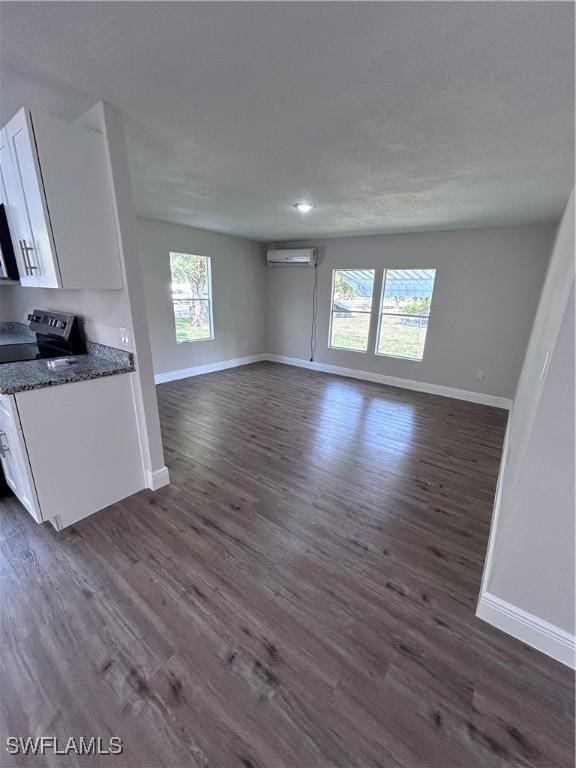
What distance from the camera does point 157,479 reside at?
2508 millimetres

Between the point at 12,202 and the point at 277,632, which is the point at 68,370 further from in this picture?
the point at 277,632

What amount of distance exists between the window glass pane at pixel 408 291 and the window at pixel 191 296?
305 cm

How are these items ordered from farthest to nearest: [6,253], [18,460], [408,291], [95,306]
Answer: [408,291], [95,306], [6,253], [18,460]

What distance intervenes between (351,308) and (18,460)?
505cm

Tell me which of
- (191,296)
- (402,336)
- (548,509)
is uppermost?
(191,296)

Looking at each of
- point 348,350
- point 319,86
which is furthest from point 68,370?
point 348,350

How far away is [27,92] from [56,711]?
9.18ft

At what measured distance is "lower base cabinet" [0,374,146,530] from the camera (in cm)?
186

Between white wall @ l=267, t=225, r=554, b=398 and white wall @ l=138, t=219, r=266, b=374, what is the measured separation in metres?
1.50

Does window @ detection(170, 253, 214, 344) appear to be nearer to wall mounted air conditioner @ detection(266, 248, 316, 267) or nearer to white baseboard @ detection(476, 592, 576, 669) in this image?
wall mounted air conditioner @ detection(266, 248, 316, 267)

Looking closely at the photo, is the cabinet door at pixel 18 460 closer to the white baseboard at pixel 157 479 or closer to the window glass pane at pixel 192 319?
the white baseboard at pixel 157 479

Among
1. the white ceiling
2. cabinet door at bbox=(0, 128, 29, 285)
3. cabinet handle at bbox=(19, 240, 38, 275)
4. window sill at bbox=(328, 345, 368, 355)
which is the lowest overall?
window sill at bbox=(328, 345, 368, 355)

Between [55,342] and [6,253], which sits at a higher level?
[6,253]

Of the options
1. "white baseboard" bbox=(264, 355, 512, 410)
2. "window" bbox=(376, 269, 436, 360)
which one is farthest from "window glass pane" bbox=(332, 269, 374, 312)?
"white baseboard" bbox=(264, 355, 512, 410)
